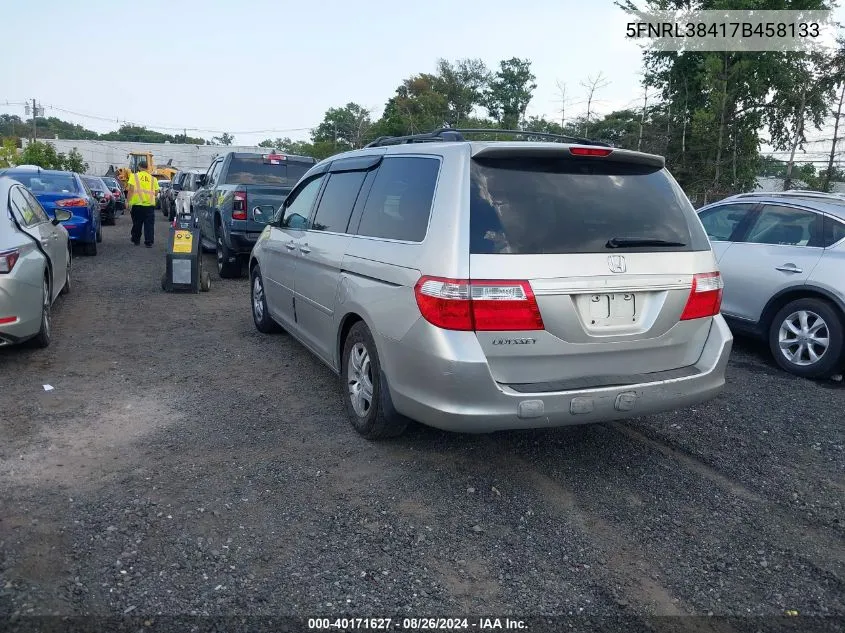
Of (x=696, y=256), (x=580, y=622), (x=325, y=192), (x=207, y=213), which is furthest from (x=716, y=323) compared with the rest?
(x=207, y=213)

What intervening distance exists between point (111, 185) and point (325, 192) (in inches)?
904

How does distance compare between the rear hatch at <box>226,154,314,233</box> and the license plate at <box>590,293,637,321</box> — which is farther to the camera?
the rear hatch at <box>226,154,314,233</box>

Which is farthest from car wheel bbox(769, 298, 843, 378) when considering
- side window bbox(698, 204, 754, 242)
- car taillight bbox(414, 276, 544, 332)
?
car taillight bbox(414, 276, 544, 332)

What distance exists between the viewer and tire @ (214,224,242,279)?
35.3ft

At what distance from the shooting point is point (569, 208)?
144 inches

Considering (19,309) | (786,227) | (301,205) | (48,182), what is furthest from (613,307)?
(48,182)

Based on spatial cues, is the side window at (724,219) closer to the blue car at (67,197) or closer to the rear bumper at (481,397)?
the rear bumper at (481,397)

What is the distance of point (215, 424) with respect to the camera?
15.2 feet

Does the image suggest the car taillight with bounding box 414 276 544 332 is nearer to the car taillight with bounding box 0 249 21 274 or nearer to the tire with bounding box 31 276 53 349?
the car taillight with bounding box 0 249 21 274

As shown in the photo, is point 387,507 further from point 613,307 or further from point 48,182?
point 48,182

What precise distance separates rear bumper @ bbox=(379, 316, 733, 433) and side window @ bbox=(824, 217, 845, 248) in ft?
10.8

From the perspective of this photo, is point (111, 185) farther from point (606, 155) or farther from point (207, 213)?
point (606, 155)

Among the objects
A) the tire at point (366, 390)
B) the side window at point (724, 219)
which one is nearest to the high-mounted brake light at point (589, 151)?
the tire at point (366, 390)

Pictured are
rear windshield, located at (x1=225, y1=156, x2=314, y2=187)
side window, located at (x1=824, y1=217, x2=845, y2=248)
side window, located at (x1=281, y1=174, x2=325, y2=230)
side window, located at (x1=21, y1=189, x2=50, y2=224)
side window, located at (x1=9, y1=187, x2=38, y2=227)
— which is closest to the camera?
side window, located at (x1=281, y1=174, x2=325, y2=230)
